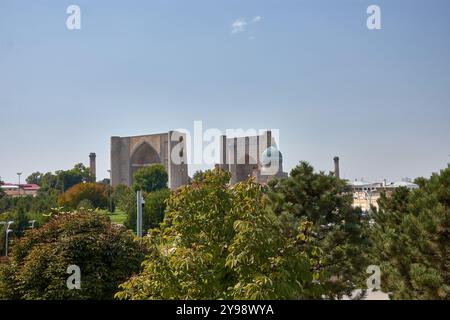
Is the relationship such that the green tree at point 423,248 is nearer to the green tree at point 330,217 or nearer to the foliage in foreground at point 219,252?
the green tree at point 330,217

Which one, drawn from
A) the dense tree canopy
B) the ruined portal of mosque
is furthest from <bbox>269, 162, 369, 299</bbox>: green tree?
the ruined portal of mosque

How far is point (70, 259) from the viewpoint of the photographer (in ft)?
25.4

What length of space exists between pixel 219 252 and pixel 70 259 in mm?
4164

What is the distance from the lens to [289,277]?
4441 mm

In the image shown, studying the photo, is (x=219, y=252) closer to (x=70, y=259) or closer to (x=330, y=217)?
(x=330, y=217)

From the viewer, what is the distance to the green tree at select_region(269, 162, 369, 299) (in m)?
6.52

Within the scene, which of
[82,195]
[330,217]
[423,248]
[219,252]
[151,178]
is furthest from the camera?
[151,178]

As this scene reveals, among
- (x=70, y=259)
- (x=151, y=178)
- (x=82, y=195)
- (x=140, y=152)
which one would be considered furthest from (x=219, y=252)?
(x=140, y=152)

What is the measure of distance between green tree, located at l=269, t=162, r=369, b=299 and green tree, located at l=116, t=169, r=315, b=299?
1684 millimetres

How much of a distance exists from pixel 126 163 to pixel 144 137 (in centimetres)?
468

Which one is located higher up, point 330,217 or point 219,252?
point 330,217

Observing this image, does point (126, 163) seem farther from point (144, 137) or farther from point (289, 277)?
point (289, 277)

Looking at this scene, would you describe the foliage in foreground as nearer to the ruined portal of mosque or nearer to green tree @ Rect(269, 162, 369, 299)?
green tree @ Rect(269, 162, 369, 299)

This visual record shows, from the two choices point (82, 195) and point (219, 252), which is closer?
point (219, 252)
